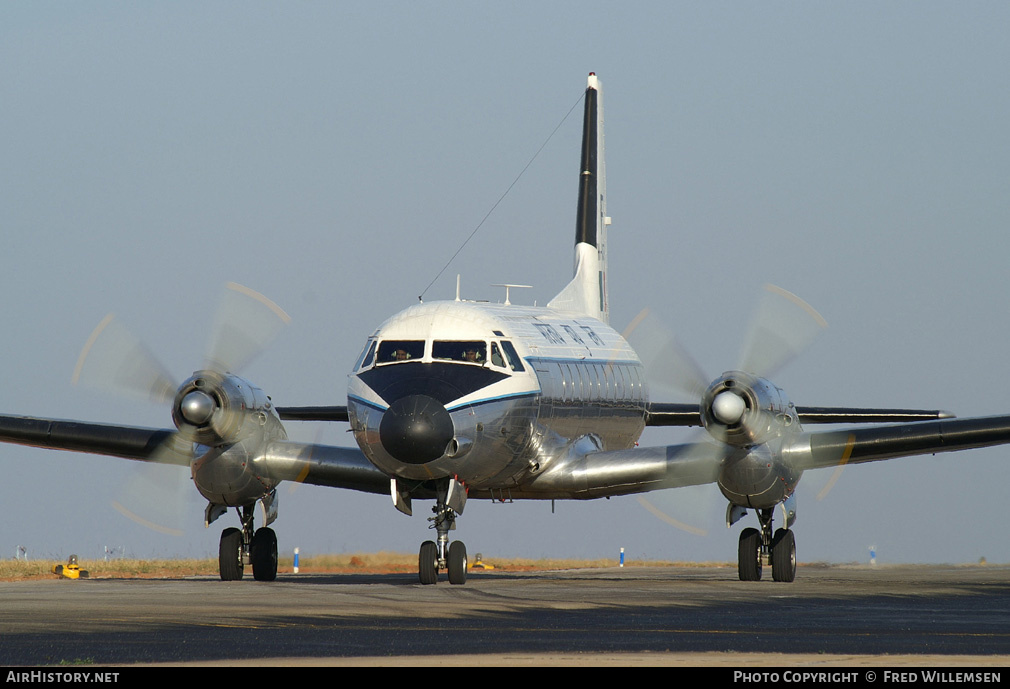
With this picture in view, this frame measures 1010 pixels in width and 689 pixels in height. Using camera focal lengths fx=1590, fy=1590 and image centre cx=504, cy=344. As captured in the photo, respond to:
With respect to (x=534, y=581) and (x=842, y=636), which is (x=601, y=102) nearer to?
(x=534, y=581)

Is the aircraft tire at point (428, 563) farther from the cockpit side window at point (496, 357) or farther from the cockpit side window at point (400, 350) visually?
the cockpit side window at point (496, 357)

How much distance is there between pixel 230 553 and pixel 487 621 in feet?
32.9

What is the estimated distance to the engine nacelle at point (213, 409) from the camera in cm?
2300

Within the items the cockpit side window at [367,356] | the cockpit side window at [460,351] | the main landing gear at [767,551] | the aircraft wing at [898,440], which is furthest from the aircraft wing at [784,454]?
the cockpit side window at [367,356]

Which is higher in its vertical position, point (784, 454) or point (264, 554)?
point (784, 454)

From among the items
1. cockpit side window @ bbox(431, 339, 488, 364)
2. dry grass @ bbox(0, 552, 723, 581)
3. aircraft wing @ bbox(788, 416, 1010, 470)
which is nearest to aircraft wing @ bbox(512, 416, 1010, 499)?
aircraft wing @ bbox(788, 416, 1010, 470)

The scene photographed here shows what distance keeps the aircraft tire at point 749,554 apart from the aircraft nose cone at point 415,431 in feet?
20.5

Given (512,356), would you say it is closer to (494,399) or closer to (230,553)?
(494,399)

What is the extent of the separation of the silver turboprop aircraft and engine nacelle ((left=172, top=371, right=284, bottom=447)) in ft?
0.07

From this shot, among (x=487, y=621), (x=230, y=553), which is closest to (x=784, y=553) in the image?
(x=230, y=553)

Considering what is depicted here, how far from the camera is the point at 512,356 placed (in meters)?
24.0

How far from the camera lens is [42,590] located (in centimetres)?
2155
